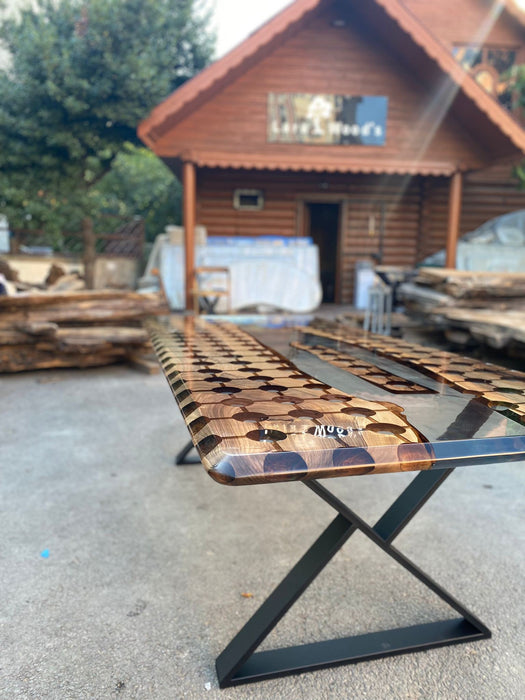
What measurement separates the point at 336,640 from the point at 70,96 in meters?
9.83

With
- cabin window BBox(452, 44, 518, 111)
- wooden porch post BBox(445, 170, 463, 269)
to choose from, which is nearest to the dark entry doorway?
cabin window BBox(452, 44, 518, 111)

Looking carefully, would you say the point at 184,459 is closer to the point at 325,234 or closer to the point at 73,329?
the point at 73,329

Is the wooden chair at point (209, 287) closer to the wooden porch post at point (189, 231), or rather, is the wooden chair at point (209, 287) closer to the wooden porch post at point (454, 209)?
the wooden porch post at point (189, 231)

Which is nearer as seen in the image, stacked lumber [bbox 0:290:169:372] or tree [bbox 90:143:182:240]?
stacked lumber [bbox 0:290:169:372]

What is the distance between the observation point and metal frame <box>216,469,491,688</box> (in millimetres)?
1527

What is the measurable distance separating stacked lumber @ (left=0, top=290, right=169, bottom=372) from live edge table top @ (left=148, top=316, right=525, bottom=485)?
12.5ft

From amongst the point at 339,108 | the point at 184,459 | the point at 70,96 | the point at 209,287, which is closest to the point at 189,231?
the point at 209,287

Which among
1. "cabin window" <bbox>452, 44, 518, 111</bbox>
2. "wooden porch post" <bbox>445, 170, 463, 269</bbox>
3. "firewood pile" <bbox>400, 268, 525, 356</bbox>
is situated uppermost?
"cabin window" <bbox>452, 44, 518, 111</bbox>

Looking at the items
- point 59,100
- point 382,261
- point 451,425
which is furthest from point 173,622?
point 382,261

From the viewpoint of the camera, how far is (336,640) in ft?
5.78

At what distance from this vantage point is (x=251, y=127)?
30.1ft

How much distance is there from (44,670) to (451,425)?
4.45 ft

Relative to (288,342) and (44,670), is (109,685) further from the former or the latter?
(288,342)

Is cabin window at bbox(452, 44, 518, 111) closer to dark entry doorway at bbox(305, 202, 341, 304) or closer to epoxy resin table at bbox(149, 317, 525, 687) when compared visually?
dark entry doorway at bbox(305, 202, 341, 304)
